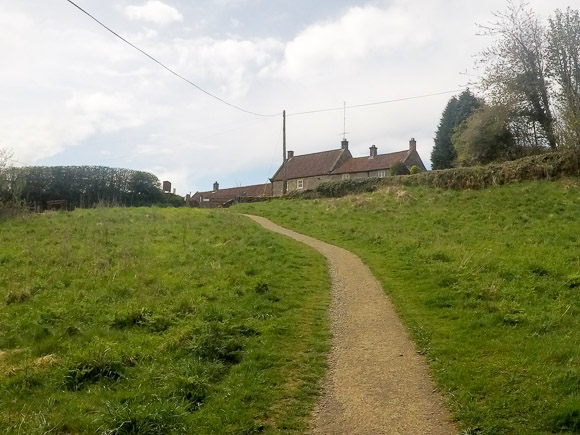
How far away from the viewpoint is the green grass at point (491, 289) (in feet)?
19.4

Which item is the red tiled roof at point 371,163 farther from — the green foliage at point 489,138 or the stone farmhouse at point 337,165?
the green foliage at point 489,138

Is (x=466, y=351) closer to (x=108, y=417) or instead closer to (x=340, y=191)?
(x=108, y=417)

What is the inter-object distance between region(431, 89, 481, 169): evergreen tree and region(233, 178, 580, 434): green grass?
15616 mm

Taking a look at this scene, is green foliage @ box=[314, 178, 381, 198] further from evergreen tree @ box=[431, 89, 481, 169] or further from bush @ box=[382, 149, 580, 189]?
evergreen tree @ box=[431, 89, 481, 169]

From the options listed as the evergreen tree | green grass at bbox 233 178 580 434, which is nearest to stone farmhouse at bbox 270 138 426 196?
the evergreen tree

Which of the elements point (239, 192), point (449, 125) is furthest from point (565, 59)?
point (239, 192)

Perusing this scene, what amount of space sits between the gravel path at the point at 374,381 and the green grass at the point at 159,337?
0.29 m

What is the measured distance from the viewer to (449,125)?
39.2m

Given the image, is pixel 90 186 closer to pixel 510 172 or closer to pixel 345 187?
pixel 345 187

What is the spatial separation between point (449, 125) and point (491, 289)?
1248 inches

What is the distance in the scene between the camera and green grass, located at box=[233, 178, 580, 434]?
5902 millimetres

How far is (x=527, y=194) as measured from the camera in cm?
2192

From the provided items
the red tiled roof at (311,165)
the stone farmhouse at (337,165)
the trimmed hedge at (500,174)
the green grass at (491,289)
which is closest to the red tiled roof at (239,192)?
the stone farmhouse at (337,165)

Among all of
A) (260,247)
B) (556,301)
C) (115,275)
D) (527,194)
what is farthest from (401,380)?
(527,194)
